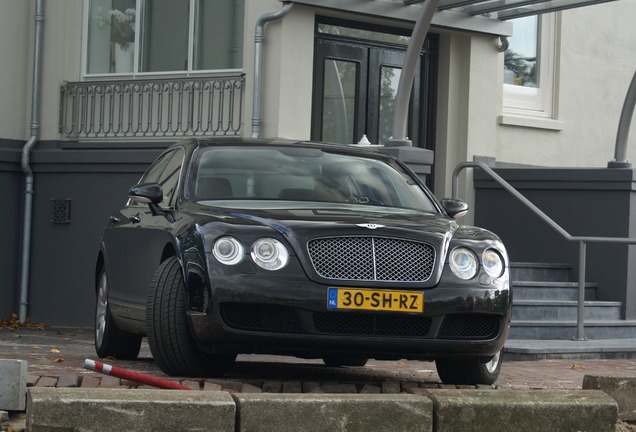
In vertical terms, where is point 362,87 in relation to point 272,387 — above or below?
above

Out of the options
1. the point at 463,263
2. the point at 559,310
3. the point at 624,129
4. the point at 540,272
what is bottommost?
the point at 559,310

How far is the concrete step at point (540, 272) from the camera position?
14.3 meters

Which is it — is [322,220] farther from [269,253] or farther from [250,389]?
[250,389]

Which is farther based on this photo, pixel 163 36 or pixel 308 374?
pixel 163 36

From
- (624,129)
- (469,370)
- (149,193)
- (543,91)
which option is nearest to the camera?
(469,370)

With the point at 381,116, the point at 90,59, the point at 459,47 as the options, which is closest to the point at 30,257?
the point at 90,59

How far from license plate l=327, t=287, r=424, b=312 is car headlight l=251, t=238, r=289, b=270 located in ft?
1.03

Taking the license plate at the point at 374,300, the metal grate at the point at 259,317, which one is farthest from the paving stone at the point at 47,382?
the license plate at the point at 374,300

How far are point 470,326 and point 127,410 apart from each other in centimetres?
241

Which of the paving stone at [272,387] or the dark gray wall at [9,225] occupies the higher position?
the dark gray wall at [9,225]

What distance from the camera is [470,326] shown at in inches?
287

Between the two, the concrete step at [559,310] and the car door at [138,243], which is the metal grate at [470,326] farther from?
the concrete step at [559,310]

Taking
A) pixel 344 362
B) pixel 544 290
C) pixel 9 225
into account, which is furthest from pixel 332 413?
pixel 9 225

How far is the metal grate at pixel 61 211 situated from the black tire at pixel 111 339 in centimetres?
740
